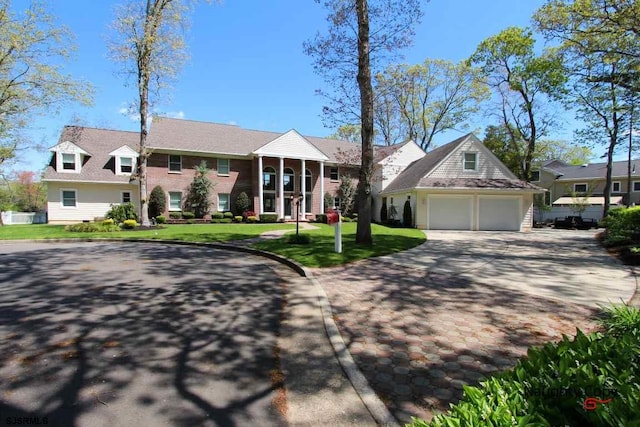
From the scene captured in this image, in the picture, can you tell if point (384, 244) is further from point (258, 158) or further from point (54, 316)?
point (258, 158)

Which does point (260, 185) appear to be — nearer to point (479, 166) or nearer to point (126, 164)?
point (126, 164)

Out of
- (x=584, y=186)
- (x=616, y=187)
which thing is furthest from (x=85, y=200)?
(x=616, y=187)

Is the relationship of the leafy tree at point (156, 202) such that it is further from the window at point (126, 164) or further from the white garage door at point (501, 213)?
the white garage door at point (501, 213)

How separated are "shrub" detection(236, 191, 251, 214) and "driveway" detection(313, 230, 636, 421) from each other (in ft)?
64.4

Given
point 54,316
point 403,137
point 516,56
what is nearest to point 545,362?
point 54,316

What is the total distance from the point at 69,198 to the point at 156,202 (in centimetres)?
717

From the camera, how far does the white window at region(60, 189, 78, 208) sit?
24.7 metres

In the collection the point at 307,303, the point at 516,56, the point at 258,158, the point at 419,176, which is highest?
the point at 516,56

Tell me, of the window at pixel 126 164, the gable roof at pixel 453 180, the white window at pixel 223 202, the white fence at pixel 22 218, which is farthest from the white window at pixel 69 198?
the gable roof at pixel 453 180

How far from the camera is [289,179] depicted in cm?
2989

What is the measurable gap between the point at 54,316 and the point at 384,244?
9.89m

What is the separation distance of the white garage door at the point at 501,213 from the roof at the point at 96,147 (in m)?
26.7

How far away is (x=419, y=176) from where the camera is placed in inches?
923

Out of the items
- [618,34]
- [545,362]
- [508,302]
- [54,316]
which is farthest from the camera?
[618,34]
